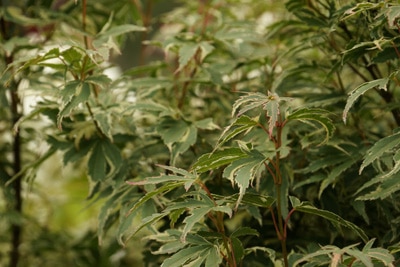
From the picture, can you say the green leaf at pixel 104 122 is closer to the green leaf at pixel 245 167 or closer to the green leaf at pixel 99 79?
the green leaf at pixel 99 79

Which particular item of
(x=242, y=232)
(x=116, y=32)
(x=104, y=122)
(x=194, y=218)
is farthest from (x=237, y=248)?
(x=116, y=32)

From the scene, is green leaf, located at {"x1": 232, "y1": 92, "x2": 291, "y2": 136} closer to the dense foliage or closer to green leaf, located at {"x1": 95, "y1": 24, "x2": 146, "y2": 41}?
the dense foliage

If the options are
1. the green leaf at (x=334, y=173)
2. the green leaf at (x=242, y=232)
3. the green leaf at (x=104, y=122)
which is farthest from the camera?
the green leaf at (x=104, y=122)

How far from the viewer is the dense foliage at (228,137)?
912 mm

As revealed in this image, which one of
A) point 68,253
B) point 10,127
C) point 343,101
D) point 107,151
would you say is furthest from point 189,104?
point 68,253

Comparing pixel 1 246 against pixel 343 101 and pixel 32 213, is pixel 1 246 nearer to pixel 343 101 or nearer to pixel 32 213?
pixel 32 213

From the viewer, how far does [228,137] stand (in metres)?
0.88

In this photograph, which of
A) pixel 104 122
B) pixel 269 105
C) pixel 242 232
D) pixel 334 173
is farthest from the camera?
pixel 104 122

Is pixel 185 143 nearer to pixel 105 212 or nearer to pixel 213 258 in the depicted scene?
pixel 105 212

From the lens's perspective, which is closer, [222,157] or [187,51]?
[222,157]

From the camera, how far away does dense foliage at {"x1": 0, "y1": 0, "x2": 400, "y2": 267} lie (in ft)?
2.99

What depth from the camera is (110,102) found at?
1280mm

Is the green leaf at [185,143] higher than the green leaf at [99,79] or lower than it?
lower

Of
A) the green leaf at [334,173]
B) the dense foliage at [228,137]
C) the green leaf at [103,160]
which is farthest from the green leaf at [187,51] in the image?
the green leaf at [334,173]
